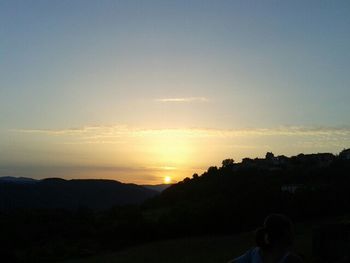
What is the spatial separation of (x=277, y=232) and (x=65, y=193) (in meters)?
76.8

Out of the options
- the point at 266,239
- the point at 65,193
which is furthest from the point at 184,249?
the point at 266,239

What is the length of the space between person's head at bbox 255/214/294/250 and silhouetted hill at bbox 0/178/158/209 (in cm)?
6378

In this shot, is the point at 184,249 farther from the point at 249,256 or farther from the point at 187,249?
the point at 249,256

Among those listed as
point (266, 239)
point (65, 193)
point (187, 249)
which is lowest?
point (187, 249)

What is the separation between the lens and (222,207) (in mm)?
56344

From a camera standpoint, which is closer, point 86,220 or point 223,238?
point 223,238

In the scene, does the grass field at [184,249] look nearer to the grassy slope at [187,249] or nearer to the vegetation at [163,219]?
the grassy slope at [187,249]

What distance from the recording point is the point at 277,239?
3465 mm

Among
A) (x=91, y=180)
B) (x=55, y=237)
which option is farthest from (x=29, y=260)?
(x=91, y=180)

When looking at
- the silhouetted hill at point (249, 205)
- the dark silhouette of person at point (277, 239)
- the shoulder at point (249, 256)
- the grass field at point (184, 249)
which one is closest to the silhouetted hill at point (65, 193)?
the silhouetted hill at point (249, 205)

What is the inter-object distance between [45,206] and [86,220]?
9923 millimetres

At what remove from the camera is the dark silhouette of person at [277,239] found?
3418 millimetres

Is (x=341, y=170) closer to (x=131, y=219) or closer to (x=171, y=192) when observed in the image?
(x=171, y=192)

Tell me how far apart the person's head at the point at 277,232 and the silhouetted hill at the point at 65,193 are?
63776 mm
